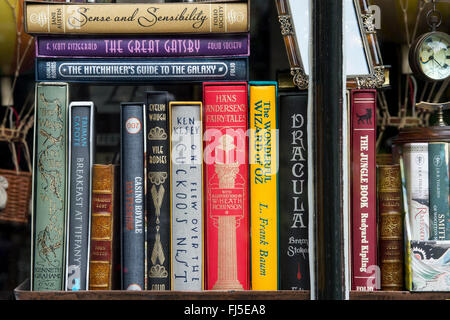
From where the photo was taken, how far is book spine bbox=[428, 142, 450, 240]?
3.08 feet

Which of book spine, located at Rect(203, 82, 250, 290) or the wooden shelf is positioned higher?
book spine, located at Rect(203, 82, 250, 290)

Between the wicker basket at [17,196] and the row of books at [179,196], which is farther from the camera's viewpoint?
the wicker basket at [17,196]

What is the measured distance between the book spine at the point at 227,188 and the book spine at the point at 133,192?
4.8 inches

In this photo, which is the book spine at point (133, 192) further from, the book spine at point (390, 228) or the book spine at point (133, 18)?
the book spine at point (390, 228)

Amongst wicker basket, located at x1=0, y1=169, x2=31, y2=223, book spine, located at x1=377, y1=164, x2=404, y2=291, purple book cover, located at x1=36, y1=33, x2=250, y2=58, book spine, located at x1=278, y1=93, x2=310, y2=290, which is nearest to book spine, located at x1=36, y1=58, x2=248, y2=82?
purple book cover, located at x1=36, y1=33, x2=250, y2=58

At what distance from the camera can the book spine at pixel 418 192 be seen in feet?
3.10

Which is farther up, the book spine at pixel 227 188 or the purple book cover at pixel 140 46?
the purple book cover at pixel 140 46

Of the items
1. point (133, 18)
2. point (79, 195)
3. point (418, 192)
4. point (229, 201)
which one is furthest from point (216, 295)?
point (133, 18)

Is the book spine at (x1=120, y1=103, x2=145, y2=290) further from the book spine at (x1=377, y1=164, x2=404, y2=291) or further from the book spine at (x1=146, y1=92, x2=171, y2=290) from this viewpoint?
the book spine at (x1=377, y1=164, x2=404, y2=291)

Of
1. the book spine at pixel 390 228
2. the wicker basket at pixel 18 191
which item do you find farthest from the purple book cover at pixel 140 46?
the book spine at pixel 390 228

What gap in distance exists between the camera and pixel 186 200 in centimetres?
94

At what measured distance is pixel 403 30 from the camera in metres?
1.12

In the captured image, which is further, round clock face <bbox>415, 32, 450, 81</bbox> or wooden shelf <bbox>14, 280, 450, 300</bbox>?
round clock face <bbox>415, 32, 450, 81</bbox>

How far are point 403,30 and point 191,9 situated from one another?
0.48 metres
